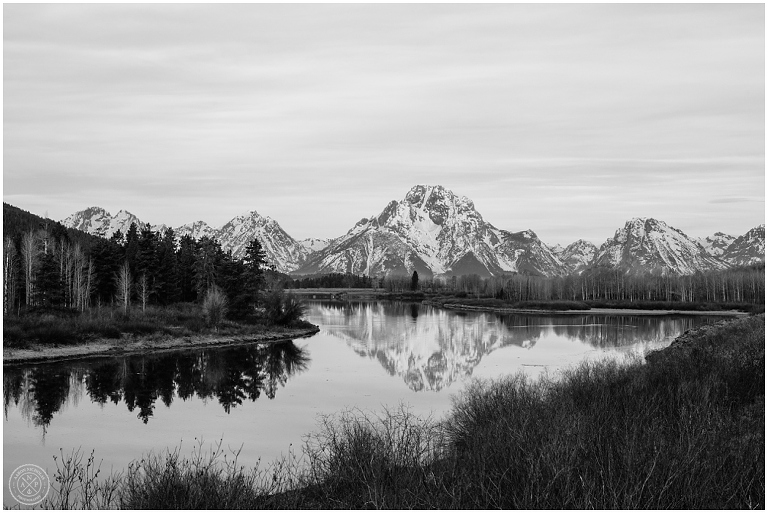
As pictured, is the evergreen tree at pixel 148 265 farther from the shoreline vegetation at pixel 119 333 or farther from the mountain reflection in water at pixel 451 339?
the mountain reflection in water at pixel 451 339

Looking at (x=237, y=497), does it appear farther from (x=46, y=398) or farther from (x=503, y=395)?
(x=46, y=398)

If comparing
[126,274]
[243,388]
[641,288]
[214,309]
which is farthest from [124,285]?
[641,288]

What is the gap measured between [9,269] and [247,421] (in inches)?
1848

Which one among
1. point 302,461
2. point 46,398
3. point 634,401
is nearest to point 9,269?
point 46,398

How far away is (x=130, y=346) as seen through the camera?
5378 cm

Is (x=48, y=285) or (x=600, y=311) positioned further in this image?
(x=600, y=311)

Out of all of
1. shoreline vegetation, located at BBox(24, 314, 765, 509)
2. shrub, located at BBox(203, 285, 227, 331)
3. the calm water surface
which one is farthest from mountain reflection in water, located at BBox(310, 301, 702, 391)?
shoreline vegetation, located at BBox(24, 314, 765, 509)

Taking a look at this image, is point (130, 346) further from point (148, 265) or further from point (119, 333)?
point (148, 265)

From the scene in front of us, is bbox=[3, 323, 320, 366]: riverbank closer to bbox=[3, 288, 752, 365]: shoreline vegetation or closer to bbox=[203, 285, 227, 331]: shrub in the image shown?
bbox=[3, 288, 752, 365]: shoreline vegetation

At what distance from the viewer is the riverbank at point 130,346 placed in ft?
154

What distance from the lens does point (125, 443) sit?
83.3ft

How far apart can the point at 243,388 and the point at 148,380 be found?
5.94 metres

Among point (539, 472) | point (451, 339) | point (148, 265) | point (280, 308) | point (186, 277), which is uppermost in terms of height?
point (148, 265)

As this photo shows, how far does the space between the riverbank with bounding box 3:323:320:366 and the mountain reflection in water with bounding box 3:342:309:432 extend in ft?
6.76
